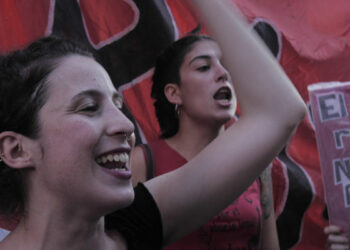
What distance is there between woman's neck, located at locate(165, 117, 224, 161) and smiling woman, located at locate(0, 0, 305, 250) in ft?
3.03

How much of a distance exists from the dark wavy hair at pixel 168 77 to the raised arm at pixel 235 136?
112cm

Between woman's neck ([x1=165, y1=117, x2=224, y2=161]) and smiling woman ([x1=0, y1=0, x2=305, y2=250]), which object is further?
woman's neck ([x1=165, y1=117, x2=224, y2=161])

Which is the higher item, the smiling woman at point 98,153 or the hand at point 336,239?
the smiling woman at point 98,153

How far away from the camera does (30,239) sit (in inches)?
42.0

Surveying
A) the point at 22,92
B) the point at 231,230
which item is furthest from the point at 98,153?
the point at 231,230

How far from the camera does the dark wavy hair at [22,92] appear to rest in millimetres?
1071

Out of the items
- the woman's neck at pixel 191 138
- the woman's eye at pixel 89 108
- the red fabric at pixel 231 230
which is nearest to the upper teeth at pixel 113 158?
the woman's eye at pixel 89 108

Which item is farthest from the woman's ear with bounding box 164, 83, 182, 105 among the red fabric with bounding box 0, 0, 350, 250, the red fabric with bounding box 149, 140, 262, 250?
the red fabric with bounding box 149, 140, 262, 250

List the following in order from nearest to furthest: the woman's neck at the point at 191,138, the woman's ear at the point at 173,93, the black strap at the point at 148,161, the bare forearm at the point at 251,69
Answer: the bare forearm at the point at 251,69
the black strap at the point at 148,161
the woman's neck at the point at 191,138
the woman's ear at the point at 173,93

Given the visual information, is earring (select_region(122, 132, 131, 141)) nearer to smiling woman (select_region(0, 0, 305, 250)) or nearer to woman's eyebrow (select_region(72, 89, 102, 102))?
smiling woman (select_region(0, 0, 305, 250))

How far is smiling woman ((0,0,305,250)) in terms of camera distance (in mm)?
996

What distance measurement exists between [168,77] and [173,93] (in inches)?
4.0

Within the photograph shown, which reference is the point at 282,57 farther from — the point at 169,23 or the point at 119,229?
the point at 119,229

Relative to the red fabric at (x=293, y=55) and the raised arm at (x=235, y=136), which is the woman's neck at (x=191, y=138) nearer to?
the red fabric at (x=293, y=55)
